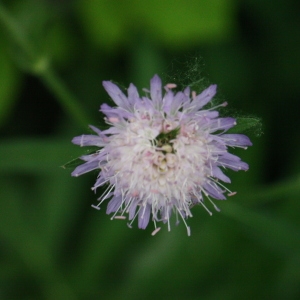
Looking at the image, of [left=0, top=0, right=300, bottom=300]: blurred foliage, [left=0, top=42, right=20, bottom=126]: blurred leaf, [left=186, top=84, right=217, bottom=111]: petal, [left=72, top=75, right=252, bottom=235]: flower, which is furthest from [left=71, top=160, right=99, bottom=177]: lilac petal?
[left=0, top=42, right=20, bottom=126]: blurred leaf

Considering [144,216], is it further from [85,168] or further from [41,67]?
[41,67]

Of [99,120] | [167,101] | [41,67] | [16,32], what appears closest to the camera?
[167,101]

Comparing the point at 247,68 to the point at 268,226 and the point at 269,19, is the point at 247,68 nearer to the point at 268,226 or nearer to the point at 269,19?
the point at 269,19

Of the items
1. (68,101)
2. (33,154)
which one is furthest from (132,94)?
(33,154)

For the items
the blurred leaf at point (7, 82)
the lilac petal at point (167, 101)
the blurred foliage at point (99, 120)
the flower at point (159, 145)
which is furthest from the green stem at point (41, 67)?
the lilac petal at point (167, 101)

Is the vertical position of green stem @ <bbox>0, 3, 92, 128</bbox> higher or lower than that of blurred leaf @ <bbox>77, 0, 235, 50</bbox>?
lower

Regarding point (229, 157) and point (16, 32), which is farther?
point (16, 32)

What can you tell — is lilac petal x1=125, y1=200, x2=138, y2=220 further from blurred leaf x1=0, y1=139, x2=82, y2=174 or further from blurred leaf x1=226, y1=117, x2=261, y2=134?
blurred leaf x1=0, y1=139, x2=82, y2=174
